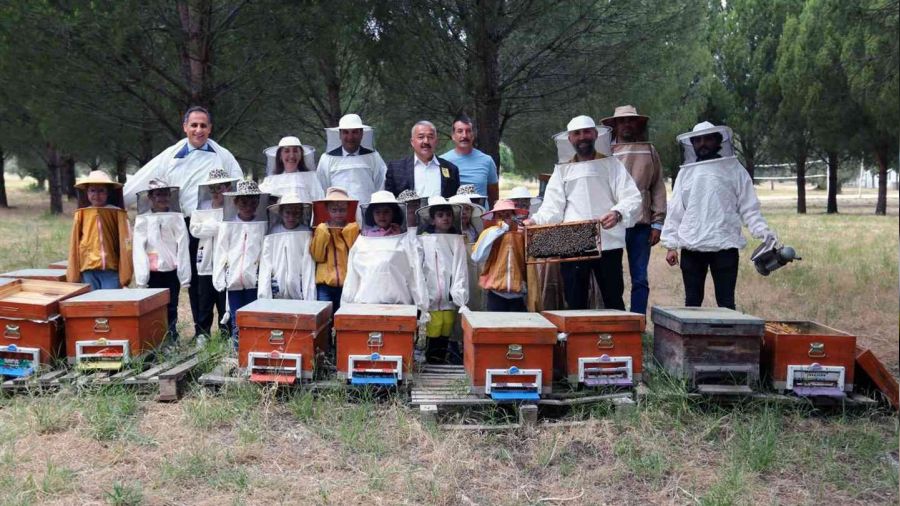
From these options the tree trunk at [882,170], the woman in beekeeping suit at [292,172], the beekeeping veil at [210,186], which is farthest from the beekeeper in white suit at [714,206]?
the tree trunk at [882,170]

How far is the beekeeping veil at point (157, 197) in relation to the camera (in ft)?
16.9

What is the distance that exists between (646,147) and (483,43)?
295 centimetres

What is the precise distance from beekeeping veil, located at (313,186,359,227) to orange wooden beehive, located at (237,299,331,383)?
43.0 inches

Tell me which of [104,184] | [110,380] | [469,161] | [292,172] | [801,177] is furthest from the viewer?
[801,177]

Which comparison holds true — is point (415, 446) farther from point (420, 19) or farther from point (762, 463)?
point (420, 19)

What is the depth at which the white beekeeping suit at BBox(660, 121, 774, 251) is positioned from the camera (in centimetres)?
462

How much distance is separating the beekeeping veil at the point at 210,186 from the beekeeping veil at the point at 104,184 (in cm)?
60

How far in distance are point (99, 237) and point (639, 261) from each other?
4154mm

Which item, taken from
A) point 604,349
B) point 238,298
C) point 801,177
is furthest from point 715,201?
point 801,177

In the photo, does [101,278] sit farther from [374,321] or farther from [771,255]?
[771,255]

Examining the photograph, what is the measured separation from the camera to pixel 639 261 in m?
5.09

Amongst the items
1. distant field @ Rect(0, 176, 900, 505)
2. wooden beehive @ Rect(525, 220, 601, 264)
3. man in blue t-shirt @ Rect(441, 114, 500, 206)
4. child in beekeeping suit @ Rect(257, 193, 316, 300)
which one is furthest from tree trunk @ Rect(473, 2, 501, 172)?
distant field @ Rect(0, 176, 900, 505)

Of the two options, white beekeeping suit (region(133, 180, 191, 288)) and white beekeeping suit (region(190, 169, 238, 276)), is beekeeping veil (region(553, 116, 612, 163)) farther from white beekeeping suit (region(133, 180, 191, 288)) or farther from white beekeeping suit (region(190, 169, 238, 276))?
white beekeeping suit (region(133, 180, 191, 288))

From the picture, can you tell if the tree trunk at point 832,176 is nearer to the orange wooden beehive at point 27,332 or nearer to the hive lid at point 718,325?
the hive lid at point 718,325
